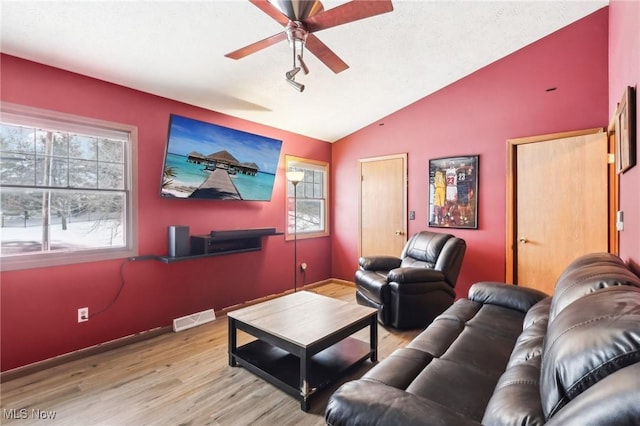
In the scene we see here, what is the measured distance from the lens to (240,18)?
88.5 inches

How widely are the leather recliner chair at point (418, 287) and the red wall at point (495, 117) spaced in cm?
59

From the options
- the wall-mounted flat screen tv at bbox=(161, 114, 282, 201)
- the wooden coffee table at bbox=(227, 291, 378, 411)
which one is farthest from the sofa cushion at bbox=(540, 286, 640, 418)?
the wall-mounted flat screen tv at bbox=(161, 114, 282, 201)

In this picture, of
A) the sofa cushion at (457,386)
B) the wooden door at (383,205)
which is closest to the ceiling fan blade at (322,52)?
the sofa cushion at (457,386)

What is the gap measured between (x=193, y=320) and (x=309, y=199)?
2.47 metres

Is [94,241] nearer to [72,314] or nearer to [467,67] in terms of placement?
[72,314]

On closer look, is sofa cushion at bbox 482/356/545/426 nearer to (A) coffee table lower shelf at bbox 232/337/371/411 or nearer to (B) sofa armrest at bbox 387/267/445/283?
(A) coffee table lower shelf at bbox 232/337/371/411

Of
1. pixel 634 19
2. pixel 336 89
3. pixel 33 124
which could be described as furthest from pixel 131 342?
pixel 634 19

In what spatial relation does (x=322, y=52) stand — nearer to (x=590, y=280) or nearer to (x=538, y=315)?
(x=590, y=280)

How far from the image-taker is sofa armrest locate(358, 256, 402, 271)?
3.79 metres

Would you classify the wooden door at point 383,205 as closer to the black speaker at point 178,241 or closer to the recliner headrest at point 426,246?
the recliner headrest at point 426,246

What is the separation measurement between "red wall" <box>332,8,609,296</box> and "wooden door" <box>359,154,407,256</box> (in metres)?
0.14

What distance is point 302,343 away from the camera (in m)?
1.92

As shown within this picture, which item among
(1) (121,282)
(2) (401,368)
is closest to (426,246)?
(2) (401,368)

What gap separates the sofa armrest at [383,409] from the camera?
96cm
